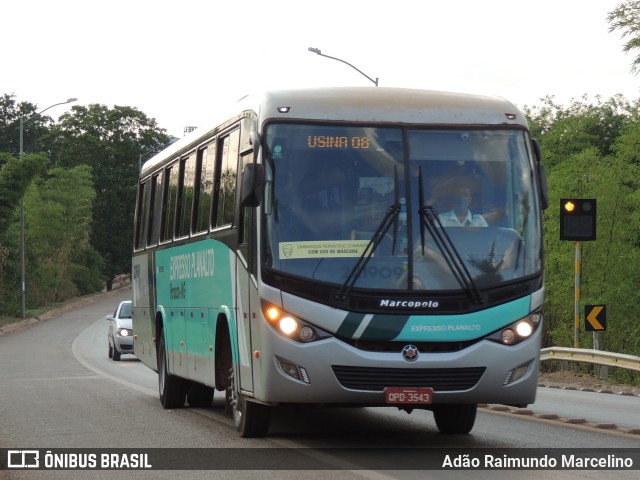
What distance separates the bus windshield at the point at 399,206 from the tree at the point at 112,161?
9695 cm

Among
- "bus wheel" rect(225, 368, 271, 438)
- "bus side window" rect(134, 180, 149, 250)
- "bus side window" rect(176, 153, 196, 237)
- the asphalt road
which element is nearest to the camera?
the asphalt road

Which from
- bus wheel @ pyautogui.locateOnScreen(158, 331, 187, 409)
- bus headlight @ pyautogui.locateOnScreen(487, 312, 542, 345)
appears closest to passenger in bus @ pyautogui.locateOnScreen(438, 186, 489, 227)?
bus headlight @ pyautogui.locateOnScreen(487, 312, 542, 345)

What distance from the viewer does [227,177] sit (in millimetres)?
14320

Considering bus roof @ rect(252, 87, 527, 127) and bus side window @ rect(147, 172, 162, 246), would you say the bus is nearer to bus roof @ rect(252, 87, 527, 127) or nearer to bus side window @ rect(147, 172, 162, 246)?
bus roof @ rect(252, 87, 527, 127)

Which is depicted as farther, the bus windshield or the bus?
the bus windshield

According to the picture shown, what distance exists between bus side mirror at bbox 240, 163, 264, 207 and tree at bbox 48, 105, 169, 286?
9708 cm

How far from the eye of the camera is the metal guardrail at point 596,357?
24031 mm

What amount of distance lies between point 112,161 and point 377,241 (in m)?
99.6

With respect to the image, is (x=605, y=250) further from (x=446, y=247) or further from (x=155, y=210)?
(x=446, y=247)

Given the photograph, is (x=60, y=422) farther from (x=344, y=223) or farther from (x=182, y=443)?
(x=344, y=223)

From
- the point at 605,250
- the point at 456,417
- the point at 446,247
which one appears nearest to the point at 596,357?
the point at 456,417

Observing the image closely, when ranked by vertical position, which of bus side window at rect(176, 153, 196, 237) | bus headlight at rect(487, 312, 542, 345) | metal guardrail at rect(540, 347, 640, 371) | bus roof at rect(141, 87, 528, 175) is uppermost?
bus roof at rect(141, 87, 528, 175)

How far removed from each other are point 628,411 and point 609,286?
110 feet

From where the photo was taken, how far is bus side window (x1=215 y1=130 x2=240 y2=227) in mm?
13906
